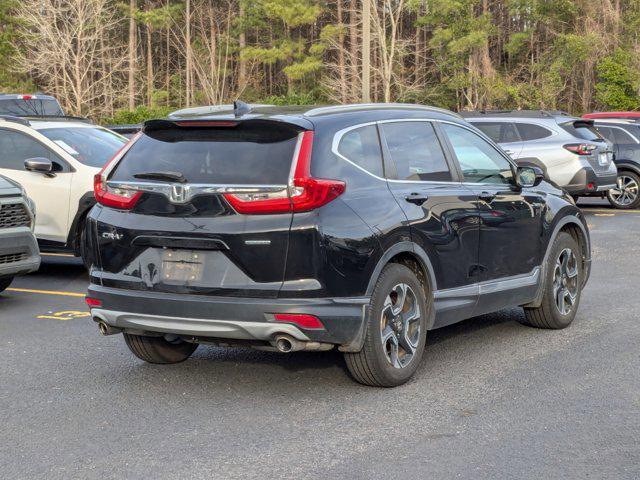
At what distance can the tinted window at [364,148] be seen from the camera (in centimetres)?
604

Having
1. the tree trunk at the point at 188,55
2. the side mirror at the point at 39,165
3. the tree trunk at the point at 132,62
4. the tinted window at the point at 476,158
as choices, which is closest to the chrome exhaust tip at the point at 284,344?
the tinted window at the point at 476,158

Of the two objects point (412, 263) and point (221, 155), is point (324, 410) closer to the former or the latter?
point (412, 263)

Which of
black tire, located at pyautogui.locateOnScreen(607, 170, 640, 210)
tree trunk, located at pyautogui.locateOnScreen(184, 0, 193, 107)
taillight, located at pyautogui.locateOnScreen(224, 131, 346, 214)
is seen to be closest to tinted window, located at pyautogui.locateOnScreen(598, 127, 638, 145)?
black tire, located at pyautogui.locateOnScreen(607, 170, 640, 210)

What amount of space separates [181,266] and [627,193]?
1628 cm

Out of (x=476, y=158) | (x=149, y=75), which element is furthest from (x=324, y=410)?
(x=149, y=75)

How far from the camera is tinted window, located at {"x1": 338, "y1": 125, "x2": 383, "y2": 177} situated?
604 cm

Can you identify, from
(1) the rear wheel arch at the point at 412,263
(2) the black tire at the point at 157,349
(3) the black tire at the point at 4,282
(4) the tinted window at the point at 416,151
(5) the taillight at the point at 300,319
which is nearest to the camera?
(5) the taillight at the point at 300,319

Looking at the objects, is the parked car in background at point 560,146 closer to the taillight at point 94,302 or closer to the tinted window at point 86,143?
the tinted window at point 86,143

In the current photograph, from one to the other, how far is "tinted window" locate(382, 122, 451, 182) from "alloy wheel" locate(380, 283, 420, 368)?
0.78 meters

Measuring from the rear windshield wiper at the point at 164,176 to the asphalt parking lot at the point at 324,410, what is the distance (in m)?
1.34

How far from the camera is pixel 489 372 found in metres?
6.61

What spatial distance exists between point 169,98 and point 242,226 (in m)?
69.6

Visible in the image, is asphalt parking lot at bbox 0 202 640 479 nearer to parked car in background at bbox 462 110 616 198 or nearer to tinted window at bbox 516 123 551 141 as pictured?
parked car in background at bbox 462 110 616 198

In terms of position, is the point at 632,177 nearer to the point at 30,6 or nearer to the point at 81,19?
the point at 81,19
